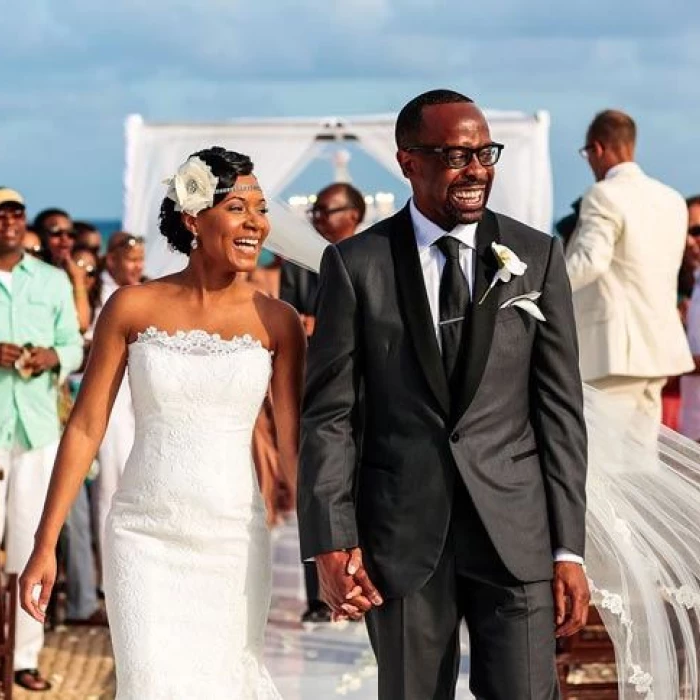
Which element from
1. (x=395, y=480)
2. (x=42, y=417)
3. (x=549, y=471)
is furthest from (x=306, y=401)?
(x=42, y=417)

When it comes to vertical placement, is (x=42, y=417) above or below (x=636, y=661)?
above

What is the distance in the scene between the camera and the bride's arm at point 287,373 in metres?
5.84

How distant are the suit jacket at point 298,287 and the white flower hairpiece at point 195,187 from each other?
4634 millimetres

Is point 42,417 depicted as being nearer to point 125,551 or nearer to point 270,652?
point 270,652

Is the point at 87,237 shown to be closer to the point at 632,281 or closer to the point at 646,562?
the point at 632,281

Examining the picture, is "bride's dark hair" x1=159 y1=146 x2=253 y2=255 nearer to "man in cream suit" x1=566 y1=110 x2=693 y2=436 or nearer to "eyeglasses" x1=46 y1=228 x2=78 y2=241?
"man in cream suit" x1=566 y1=110 x2=693 y2=436

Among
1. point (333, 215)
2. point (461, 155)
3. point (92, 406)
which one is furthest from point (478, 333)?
point (333, 215)

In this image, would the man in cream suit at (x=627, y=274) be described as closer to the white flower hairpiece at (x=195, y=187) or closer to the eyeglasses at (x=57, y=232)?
the white flower hairpiece at (x=195, y=187)

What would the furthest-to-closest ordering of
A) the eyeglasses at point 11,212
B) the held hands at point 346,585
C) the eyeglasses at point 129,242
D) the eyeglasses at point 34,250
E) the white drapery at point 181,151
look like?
1. the white drapery at point 181,151
2. the eyeglasses at point 34,250
3. the eyeglasses at point 129,242
4. the eyeglasses at point 11,212
5. the held hands at point 346,585

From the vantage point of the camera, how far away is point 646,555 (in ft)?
19.5

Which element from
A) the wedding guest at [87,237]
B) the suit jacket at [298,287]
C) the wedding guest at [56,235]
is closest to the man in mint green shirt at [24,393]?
the suit jacket at [298,287]

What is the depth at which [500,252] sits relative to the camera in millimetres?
5016

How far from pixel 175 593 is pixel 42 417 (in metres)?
3.63

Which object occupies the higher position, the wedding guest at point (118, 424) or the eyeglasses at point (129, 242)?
the eyeglasses at point (129, 242)
